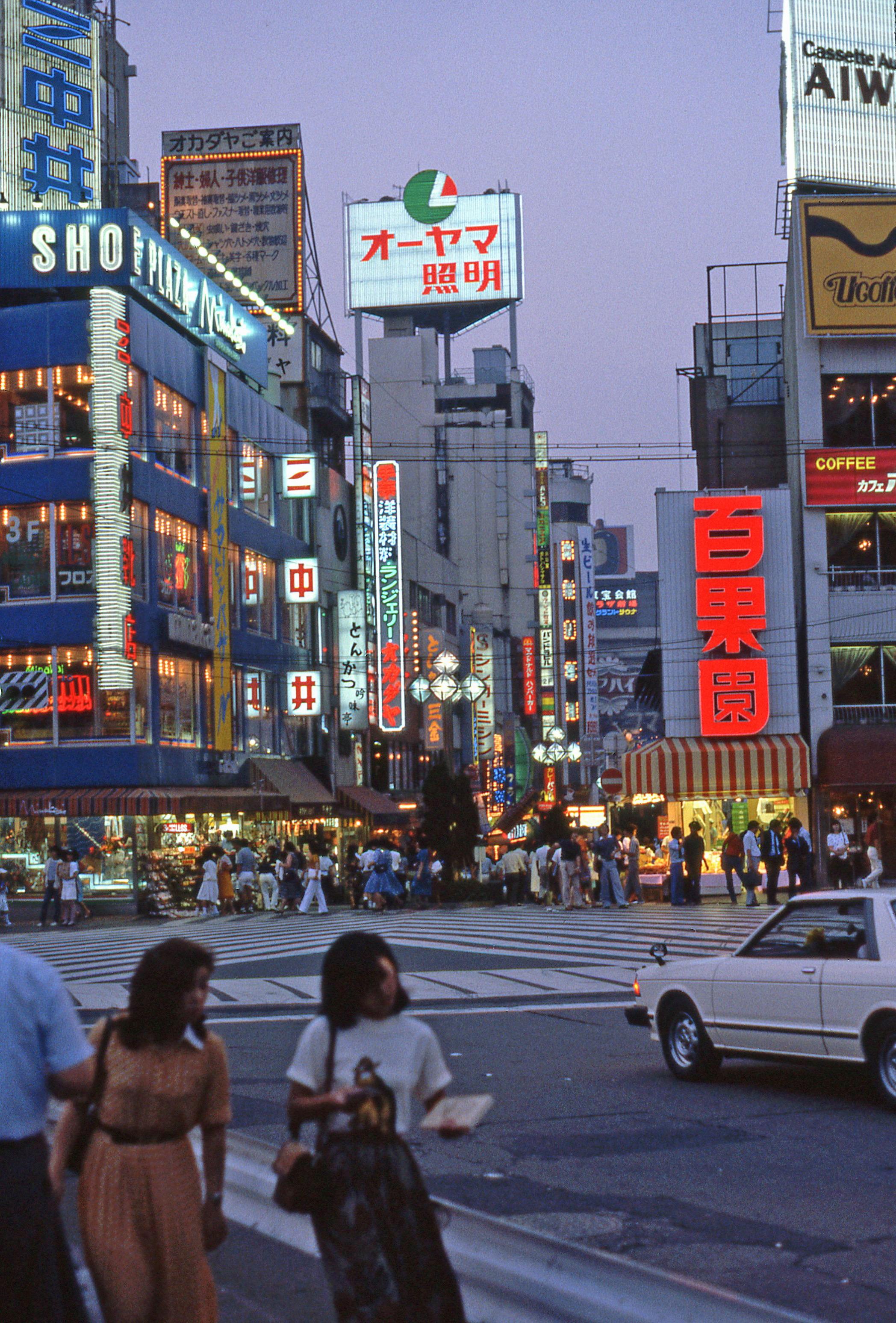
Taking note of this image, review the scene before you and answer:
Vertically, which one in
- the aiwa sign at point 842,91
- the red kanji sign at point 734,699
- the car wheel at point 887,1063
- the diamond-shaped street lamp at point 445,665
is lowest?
the car wheel at point 887,1063

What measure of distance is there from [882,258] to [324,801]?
23418mm

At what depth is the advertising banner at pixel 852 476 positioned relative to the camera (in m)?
40.6

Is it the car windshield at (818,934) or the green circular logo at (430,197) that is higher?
the green circular logo at (430,197)

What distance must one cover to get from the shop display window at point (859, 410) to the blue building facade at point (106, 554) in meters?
17.2

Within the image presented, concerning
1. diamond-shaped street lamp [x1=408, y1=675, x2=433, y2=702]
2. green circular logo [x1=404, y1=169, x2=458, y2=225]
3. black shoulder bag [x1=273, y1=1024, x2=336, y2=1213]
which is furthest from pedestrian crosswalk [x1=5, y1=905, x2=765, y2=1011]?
green circular logo [x1=404, y1=169, x2=458, y2=225]

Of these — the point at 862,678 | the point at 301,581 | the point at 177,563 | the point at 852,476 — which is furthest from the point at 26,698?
the point at 852,476

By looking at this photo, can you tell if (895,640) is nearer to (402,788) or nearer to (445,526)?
(402,788)

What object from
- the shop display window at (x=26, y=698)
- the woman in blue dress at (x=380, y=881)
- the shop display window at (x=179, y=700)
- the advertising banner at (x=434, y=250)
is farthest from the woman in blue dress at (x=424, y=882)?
the advertising banner at (x=434, y=250)

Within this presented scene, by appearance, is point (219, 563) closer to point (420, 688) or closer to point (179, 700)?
point (179, 700)

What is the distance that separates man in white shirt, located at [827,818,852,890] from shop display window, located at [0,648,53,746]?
61.6 feet

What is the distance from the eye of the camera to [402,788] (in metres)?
69.6

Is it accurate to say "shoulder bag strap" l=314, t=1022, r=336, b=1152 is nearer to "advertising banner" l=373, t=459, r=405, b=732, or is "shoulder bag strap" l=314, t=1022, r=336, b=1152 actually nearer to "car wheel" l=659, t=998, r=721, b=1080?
"car wheel" l=659, t=998, r=721, b=1080

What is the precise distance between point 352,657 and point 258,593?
6801mm

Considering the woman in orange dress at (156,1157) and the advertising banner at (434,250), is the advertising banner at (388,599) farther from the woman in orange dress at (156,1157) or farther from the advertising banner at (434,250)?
the woman in orange dress at (156,1157)
